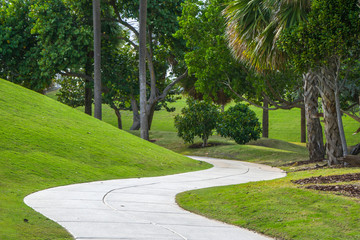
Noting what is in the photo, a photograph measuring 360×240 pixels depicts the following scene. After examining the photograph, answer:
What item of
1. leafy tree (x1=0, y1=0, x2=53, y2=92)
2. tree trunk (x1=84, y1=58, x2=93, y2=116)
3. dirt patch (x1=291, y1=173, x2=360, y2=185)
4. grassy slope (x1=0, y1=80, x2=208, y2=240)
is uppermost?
leafy tree (x1=0, y1=0, x2=53, y2=92)

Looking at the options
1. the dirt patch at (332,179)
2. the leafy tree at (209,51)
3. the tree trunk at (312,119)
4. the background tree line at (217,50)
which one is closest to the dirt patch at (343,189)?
the dirt patch at (332,179)

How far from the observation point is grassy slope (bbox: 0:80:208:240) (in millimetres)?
7652

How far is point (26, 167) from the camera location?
43.0ft

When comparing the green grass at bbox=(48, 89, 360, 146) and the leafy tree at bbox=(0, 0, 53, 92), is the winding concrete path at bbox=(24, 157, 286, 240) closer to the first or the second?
the leafy tree at bbox=(0, 0, 53, 92)

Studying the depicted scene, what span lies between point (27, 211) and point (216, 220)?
3.39 metres

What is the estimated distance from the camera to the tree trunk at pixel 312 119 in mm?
20297

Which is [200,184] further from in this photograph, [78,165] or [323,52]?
[323,52]

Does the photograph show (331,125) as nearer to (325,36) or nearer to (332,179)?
(325,36)

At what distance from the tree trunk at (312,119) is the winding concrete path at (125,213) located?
9.01m

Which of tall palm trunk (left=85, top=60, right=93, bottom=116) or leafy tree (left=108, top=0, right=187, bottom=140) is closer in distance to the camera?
leafy tree (left=108, top=0, right=187, bottom=140)

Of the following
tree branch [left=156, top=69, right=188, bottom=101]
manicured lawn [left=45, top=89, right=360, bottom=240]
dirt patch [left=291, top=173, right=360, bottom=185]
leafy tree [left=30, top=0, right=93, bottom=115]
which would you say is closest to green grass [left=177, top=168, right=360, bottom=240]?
manicured lawn [left=45, top=89, right=360, bottom=240]

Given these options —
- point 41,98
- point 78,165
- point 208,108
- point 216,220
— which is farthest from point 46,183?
point 208,108

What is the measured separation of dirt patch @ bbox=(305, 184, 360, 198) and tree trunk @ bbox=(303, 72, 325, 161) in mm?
9873

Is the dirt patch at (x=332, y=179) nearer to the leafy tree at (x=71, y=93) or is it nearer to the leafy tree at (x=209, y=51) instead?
the leafy tree at (x=209, y=51)
